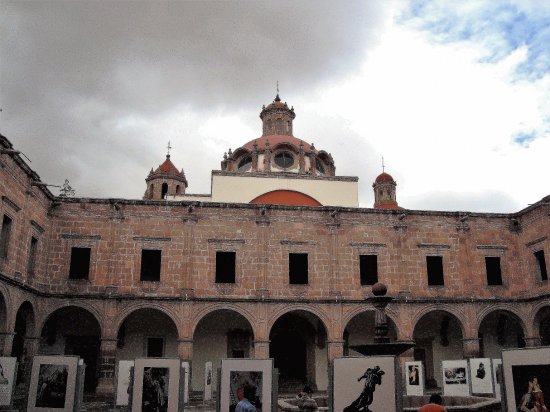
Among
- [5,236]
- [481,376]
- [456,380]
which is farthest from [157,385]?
[481,376]

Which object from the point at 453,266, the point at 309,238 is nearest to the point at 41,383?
the point at 309,238

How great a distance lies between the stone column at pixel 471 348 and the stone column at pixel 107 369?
11345 mm


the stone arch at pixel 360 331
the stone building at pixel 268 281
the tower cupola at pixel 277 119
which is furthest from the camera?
the tower cupola at pixel 277 119

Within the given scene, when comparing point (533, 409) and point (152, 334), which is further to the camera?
point (152, 334)

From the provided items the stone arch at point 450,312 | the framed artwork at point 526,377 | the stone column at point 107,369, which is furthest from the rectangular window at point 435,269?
the framed artwork at point 526,377

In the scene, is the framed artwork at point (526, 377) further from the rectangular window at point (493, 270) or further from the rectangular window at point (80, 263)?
the rectangular window at point (80, 263)

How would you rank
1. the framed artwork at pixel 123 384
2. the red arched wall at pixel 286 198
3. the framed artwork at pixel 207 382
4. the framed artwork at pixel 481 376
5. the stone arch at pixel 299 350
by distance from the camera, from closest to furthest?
the framed artwork at pixel 123 384 → the framed artwork at pixel 481 376 → the framed artwork at pixel 207 382 → the stone arch at pixel 299 350 → the red arched wall at pixel 286 198

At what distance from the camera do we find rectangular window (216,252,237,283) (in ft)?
59.4

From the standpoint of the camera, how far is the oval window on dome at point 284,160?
26.6 m

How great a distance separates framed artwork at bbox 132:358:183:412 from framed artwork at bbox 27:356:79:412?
98 cm

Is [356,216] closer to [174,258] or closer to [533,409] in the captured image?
[174,258]

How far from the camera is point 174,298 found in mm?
17422

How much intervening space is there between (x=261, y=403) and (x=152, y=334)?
39.1 ft

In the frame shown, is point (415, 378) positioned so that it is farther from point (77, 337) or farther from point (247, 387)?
point (77, 337)
